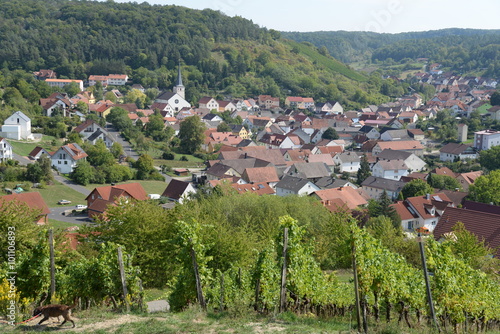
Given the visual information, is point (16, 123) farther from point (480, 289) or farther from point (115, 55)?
point (115, 55)

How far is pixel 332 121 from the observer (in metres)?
73.8

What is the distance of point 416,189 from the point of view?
37031 mm

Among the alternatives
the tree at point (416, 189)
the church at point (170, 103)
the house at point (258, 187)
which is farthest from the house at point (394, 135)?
the house at point (258, 187)

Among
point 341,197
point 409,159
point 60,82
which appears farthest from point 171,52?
point 341,197

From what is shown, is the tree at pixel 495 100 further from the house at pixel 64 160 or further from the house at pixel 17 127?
the house at pixel 17 127

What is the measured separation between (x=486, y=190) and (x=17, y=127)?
38882 mm

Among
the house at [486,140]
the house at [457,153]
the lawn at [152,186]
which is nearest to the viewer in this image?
the lawn at [152,186]

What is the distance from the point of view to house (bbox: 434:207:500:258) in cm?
1995

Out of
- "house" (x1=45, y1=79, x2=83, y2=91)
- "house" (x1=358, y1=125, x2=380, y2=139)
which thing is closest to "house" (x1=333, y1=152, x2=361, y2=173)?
"house" (x1=358, y1=125, x2=380, y2=139)

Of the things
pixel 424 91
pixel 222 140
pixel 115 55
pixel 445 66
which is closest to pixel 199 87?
pixel 115 55

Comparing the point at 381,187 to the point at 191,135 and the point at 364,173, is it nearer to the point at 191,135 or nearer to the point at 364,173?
the point at 364,173

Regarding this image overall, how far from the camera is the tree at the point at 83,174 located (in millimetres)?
38656

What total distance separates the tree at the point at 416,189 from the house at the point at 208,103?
46341 mm

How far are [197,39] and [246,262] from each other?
3858 inches
